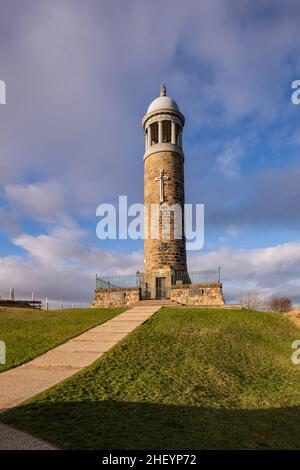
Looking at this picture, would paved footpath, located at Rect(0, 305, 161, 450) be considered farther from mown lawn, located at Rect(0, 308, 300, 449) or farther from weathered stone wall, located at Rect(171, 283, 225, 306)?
weathered stone wall, located at Rect(171, 283, 225, 306)

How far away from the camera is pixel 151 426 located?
625 cm

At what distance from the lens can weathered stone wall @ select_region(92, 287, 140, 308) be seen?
89.6 ft

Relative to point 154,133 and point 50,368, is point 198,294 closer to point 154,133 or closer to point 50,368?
point 154,133

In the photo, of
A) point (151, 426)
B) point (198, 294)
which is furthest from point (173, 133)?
point (151, 426)

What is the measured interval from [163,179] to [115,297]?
10.9 m

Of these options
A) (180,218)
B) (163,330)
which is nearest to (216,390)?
(163,330)

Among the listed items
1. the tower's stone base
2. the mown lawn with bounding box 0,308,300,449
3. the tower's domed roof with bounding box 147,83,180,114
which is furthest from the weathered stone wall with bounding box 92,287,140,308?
the tower's domed roof with bounding box 147,83,180,114

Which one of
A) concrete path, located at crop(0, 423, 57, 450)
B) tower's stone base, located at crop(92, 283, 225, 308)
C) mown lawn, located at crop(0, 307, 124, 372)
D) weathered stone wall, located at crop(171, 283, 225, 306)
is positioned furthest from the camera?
tower's stone base, located at crop(92, 283, 225, 308)

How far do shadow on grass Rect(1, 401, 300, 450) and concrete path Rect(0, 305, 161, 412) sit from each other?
1.36 meters

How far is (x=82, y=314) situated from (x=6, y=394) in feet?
39.0

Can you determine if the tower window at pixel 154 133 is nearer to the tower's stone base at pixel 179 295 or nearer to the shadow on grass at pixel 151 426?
the tower's stone base at pixel 179 295
